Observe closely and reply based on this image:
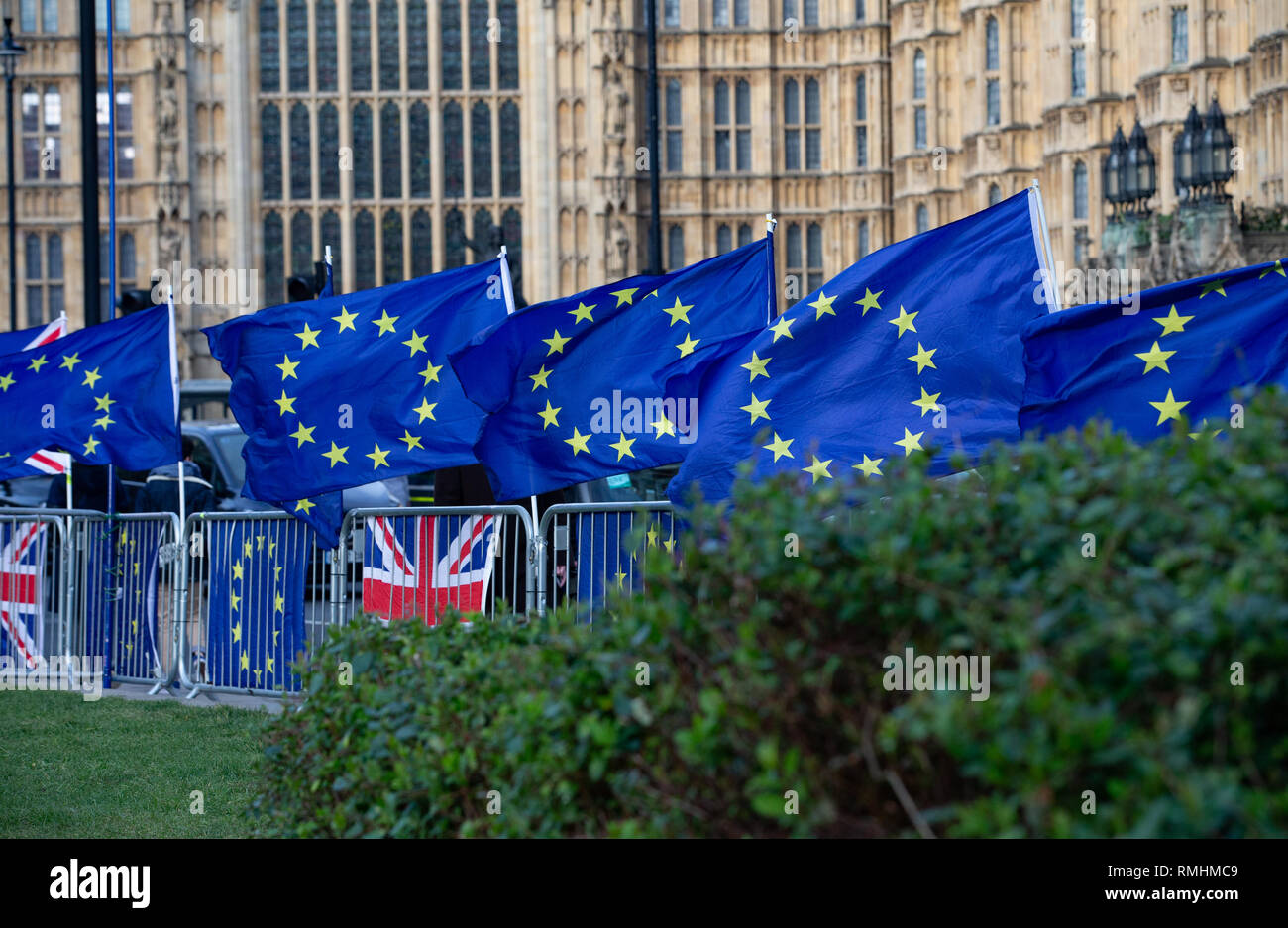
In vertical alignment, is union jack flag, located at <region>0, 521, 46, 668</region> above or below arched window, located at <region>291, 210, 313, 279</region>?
below

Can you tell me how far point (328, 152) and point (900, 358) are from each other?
111 ft

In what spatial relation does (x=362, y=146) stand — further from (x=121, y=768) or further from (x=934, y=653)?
(x=934, y=653)

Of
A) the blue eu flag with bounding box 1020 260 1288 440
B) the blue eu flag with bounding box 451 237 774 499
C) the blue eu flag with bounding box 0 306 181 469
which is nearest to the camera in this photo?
the blue eu flag with bounding box 1020 260 1288 440

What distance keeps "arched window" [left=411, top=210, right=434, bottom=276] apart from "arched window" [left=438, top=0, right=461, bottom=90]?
300 cm

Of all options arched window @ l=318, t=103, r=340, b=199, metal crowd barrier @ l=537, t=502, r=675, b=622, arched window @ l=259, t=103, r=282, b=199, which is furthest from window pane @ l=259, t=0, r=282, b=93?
metal crowd barrier @ l=537, t=502, r=675, b=622

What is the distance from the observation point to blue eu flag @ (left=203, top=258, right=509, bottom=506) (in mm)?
8797

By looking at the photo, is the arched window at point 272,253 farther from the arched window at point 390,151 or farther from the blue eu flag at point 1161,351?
the blue eu flag at point 1161,351

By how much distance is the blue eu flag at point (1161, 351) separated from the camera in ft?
21.9

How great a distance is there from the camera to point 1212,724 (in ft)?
8.52

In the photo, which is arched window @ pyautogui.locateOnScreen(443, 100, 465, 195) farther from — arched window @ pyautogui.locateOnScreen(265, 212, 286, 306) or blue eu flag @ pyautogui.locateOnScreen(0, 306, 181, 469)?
blue eu flag @ pyautogui.locateOnScreen(0, 306, 181, 469)

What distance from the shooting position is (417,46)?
39469mm

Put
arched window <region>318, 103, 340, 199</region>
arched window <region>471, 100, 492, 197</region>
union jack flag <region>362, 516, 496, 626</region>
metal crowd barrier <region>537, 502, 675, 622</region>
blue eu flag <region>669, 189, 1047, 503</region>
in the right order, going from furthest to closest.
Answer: arched window <region>471, 100, 492, 197</region> → arched window <region>318, 103, 340, 199</region> → union jack flag <region>362, 516, 496, 626</region> → metal crowd barrier <region>537, 502, 675, 622</region> → blue eu flag <region>669, 189, 1047, 503</region>
